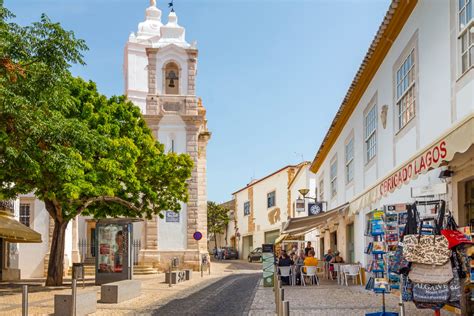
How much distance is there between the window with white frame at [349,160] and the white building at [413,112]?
0.88 feet

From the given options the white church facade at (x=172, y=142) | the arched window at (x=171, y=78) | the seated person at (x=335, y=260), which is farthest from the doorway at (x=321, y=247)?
the arched window at (x=171, y=78)

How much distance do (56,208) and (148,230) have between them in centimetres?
1494

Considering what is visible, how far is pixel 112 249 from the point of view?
22.9m

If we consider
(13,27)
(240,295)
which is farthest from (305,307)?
(13,27)

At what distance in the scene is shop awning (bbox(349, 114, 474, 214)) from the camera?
7934 mm

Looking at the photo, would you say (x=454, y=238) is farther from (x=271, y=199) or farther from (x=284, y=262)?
(x=271, y=199)

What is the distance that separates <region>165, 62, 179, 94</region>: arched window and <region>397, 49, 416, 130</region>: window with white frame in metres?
25.2

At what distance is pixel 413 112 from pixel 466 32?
3.74 m

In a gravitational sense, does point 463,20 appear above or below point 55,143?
above

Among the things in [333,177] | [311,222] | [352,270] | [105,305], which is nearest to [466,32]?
[105,305]

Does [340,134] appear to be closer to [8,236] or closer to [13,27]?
[8,236]

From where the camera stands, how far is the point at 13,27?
12305mm

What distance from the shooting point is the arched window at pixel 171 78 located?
39.4 meters

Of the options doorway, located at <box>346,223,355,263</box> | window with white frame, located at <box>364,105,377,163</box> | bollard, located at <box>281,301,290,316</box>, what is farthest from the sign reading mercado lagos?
doorway, located at <box>346,223,355,263</box>
